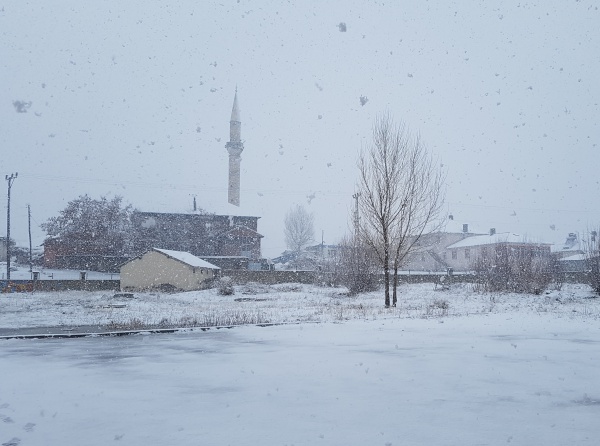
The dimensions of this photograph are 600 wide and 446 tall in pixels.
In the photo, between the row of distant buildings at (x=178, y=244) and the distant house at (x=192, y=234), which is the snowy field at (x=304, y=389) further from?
the distant house at (x=192, y=234)

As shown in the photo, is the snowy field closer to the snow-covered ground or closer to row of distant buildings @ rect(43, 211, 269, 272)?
the snow-covered ground

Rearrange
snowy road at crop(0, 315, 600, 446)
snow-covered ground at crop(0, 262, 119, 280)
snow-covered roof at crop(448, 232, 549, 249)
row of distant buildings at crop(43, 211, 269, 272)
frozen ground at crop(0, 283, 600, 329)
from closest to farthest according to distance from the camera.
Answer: snowy road at crop(0, 315, 600, 446) < frozen ground at crop(0, 283, 600, 329) < snow-covered ground at crop(0, 262, 119, 280) < row of distant buildings at crop(43, 211, 269, 272) < snow-covered roof at crop(448, 232, 549, 249)

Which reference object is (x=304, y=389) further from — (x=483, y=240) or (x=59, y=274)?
(x=483, y=240)

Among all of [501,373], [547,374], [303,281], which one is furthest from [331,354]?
[303,281]

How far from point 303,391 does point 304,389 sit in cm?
10

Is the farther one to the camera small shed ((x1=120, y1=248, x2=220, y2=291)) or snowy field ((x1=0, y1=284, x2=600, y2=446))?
small shed ((x1=120, y1=248, x2=220, y2=291))

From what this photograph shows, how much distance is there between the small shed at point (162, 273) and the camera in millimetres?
37781

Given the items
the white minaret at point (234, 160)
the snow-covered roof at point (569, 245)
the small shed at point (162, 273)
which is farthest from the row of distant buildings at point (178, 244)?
the snow-covered roof at point (569, 245)

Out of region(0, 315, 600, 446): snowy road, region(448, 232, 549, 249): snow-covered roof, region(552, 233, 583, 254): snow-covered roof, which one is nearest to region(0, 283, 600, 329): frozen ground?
region(0, 315, 600, 446): snowy road

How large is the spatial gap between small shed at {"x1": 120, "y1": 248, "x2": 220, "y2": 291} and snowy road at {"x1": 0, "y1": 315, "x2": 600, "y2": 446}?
28038mm

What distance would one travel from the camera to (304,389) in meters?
5.62

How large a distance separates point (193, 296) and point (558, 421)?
28127mm

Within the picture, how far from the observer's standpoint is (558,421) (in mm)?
4449

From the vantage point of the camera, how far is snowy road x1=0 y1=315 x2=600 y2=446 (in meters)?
4.09
